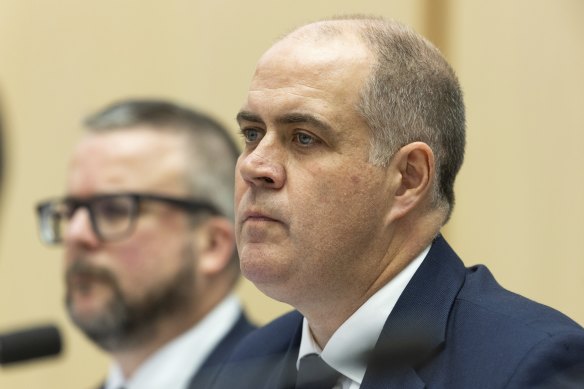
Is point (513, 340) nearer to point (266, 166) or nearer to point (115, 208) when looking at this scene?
point (266, 166)

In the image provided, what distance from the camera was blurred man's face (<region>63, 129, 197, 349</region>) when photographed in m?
3.43

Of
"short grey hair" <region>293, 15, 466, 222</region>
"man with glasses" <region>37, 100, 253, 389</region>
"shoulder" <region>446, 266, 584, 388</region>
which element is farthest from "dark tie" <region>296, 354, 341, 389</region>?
"man with glasses" <region>37, 100, 253, 389</region>

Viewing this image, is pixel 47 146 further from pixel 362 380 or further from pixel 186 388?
pixel 362 380

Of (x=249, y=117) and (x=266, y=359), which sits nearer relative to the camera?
(x=249, y=117)

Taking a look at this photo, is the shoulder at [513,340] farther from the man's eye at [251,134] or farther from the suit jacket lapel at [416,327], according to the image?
the man's eye at [251,134]

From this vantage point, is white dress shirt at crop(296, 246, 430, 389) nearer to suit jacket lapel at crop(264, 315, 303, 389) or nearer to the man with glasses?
suit jacket lapel at crop(264, 315, 303, 389)

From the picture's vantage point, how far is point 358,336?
84.7 inches

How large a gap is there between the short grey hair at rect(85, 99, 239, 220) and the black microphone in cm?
201

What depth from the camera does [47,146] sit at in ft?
14.5

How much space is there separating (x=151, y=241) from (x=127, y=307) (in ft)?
0.69

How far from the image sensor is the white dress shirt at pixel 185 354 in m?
3.39

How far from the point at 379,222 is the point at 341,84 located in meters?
0.27

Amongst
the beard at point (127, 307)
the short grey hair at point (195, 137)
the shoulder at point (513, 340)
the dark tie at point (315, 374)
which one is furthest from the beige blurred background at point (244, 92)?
the shoulder at point (513, 340)

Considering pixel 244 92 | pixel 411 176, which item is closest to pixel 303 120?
pixel 411 176
